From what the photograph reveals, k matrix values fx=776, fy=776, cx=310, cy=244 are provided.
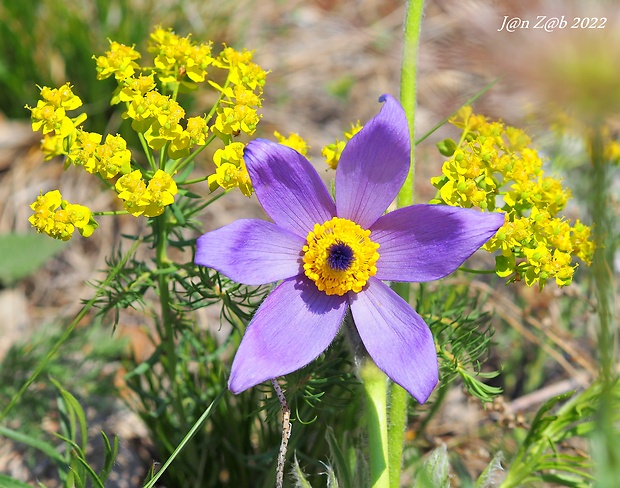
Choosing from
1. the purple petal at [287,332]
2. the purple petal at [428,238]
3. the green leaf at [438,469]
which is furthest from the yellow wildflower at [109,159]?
the green leaf at [438,469]

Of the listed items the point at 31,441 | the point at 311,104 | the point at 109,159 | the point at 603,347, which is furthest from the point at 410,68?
the point at 311,104

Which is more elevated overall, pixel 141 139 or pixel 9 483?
pixel 141 139

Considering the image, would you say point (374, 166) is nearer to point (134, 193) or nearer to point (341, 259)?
point (341, 259)

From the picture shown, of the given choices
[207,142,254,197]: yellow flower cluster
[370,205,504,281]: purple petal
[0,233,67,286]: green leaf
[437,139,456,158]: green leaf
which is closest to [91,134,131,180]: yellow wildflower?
[207,142,254,197]: yellow flower cluster

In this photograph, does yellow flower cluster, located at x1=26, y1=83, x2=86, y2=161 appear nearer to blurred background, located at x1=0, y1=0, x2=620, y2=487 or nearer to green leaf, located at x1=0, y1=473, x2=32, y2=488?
green leaf, located at x1=0, y1=473, x2=32, y2=488

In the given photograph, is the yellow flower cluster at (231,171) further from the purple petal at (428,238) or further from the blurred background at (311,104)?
the blurred background at (311,104)

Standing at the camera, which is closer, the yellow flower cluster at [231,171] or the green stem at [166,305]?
the yellow flower cluster at [231,171]
